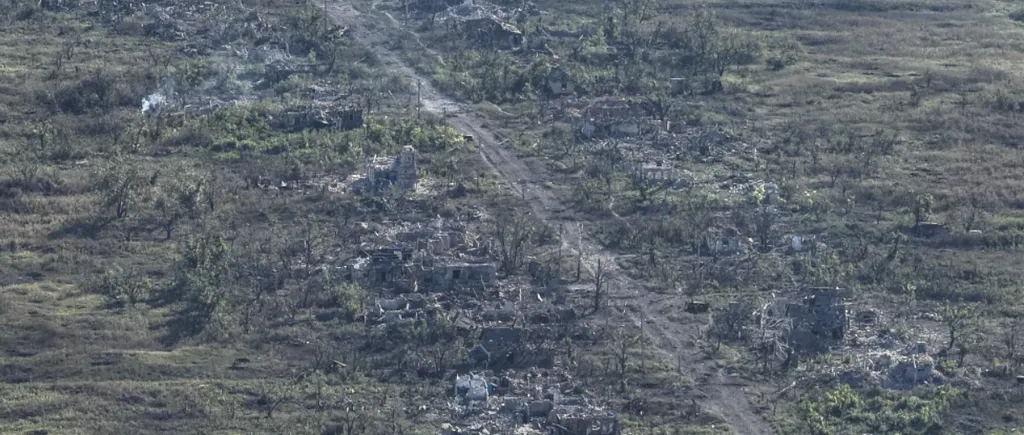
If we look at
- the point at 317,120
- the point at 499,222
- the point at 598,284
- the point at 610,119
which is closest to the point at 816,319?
the point at 598,284

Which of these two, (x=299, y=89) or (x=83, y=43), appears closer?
(x=299, y=89)

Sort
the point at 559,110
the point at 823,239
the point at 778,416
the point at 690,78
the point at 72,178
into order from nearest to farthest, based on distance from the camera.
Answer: the point at 778,416, the point at 823,239, the point at 72,178, the point at 559,110, the point at 690,78

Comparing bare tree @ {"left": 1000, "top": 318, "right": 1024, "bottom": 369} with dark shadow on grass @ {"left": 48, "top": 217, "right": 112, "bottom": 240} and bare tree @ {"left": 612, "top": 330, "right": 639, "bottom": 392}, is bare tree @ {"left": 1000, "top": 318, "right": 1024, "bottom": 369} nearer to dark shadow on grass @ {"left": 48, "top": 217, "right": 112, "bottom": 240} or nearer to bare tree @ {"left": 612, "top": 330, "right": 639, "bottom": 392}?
bare tree @ {"left": 612, "top": 330, "right": 639, "bottom": 392}

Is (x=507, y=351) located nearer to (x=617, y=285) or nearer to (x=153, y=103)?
(x=617, y=285)

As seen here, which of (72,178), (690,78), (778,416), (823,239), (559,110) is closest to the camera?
(778,416)

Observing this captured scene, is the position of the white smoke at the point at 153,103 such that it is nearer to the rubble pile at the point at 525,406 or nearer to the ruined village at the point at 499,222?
the ruined village at the point at 499,222

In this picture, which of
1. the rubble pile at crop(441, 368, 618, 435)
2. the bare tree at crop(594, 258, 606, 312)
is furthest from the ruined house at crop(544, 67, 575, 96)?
the rubble pile at crop(441, 368, 618, 435)

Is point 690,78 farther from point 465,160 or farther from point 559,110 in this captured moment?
point 465,160

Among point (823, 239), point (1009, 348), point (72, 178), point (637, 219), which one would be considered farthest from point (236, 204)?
point (1009, 348)
